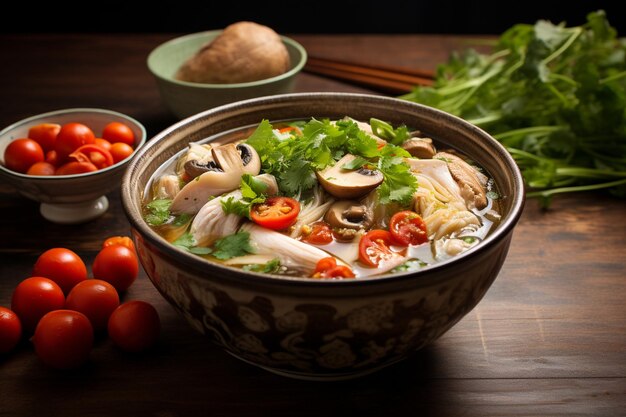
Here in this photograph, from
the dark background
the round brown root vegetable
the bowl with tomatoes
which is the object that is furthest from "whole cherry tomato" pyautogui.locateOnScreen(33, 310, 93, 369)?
the dark background

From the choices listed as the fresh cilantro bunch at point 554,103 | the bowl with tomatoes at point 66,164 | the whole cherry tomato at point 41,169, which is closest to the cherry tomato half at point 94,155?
the bowl with tomatoes at point 66,164

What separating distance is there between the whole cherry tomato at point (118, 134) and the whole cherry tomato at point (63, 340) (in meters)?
1.34

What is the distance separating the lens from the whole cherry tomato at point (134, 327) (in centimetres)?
245

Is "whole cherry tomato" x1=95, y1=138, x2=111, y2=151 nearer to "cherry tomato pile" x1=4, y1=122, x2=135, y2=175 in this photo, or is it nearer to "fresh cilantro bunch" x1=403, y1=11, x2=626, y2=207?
"cherry tomato pile" x1=4, y1=122, x2=135, y2=175

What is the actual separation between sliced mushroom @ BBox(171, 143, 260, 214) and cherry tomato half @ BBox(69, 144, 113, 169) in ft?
3.09

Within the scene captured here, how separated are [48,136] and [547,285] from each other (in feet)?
7.89

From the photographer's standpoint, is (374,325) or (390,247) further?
(390,247)

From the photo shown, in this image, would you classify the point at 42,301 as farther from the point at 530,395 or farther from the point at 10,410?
the point at 530,395

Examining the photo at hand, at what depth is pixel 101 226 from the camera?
3.31 meters

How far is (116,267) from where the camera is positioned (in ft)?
9.12

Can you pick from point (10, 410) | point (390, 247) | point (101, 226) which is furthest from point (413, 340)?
point (101, 226)

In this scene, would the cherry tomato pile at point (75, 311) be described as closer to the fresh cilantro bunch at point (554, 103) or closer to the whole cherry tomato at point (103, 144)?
the whole cherry tomato at point (103, 144)

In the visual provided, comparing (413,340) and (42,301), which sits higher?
(413,340)

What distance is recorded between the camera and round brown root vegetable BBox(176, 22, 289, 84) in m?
4.03
